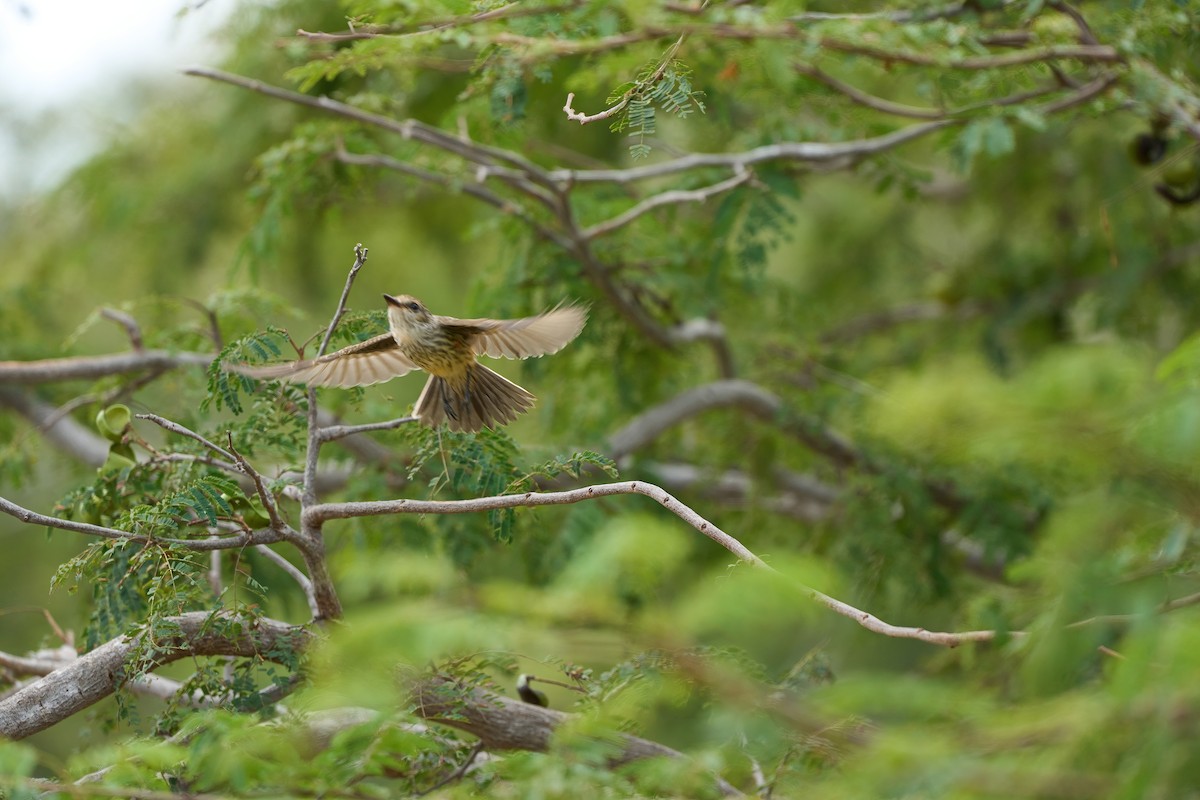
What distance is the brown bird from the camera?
2857mm

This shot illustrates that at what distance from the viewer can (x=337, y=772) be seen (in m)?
1.71

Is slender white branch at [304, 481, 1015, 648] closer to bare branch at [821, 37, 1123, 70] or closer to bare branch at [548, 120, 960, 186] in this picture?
bare branch at [821, 37, 1123, 70]

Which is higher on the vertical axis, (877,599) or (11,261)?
(11,261)

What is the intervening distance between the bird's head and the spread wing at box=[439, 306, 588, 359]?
6 cm

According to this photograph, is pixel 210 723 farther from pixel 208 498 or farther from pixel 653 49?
pixel 653 49

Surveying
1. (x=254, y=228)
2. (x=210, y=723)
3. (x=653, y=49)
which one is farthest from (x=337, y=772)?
(x=254, y=228)

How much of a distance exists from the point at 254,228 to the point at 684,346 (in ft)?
5.95

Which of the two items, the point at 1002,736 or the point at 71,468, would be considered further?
the point at 71,468

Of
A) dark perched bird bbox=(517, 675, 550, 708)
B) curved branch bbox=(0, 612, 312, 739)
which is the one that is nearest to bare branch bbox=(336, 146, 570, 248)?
dark perched bird bbox=(517, 675, 550, 708)

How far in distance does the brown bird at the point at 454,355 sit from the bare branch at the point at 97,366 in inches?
50.6

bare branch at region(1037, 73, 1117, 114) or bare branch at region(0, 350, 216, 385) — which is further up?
bare branch at region(1037, 73, 1117, 114)

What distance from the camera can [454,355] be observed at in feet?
9.97

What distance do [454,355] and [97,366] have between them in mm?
1795

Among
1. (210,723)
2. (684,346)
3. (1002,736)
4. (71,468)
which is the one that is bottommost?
(71,468)
